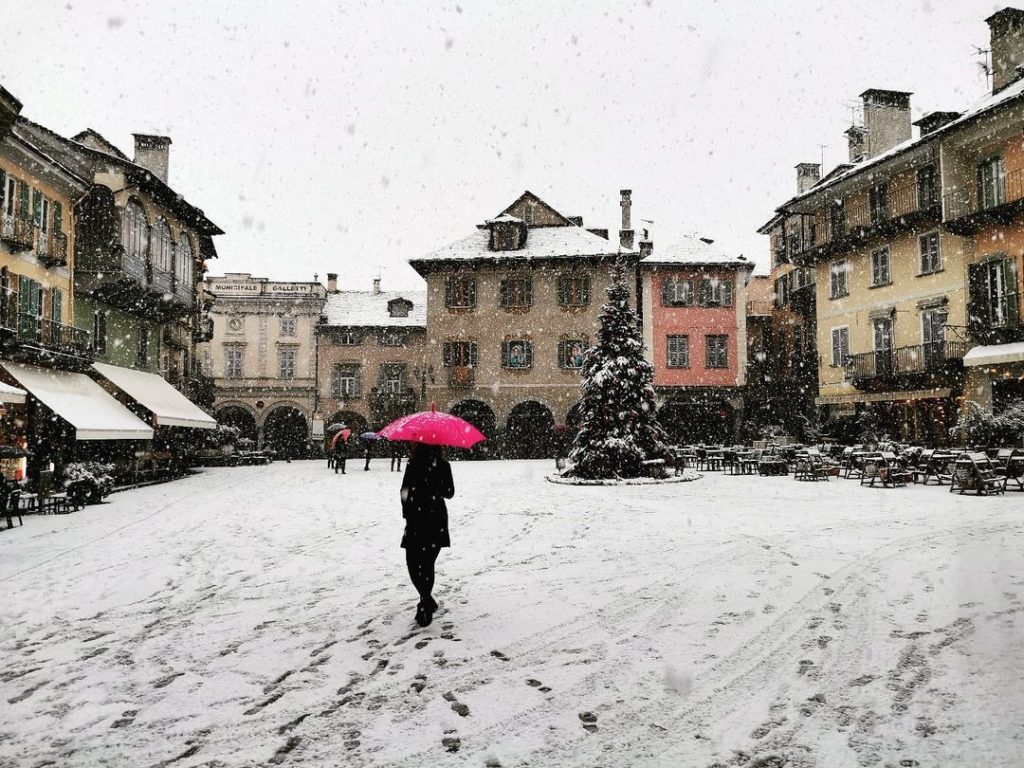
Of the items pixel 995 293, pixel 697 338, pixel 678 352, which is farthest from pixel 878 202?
pixel 678 352

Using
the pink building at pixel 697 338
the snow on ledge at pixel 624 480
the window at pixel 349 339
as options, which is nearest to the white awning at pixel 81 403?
the snow on ledge at pixel 624 480

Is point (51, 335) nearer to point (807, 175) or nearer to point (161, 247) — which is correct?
point (161, 247)

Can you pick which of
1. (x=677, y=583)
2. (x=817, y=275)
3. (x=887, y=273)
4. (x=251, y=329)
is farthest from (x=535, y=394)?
(x=677, y=583)

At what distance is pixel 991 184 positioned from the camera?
23312mm

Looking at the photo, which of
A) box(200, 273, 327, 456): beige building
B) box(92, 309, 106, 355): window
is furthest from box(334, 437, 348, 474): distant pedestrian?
box(200, 273, 327, 456): beige building

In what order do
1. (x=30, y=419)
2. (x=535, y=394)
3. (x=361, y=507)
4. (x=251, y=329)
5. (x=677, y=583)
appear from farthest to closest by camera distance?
(x=251, y=329) < (x=535, y=394) < (x=30, y=419) < (x=361, y=507) < (x=677, y=583)

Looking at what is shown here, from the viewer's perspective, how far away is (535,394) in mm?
37406

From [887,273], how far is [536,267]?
53.8 ft

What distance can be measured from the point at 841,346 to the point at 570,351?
41.9ft

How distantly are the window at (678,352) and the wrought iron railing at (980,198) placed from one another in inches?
606

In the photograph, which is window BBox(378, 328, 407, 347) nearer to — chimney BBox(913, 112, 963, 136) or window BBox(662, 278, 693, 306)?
window BBox(662, 278, 693, 306)

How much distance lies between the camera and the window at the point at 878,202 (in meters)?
27.6

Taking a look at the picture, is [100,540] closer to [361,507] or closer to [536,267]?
[361,507]

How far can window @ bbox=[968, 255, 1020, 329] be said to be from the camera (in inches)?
881
